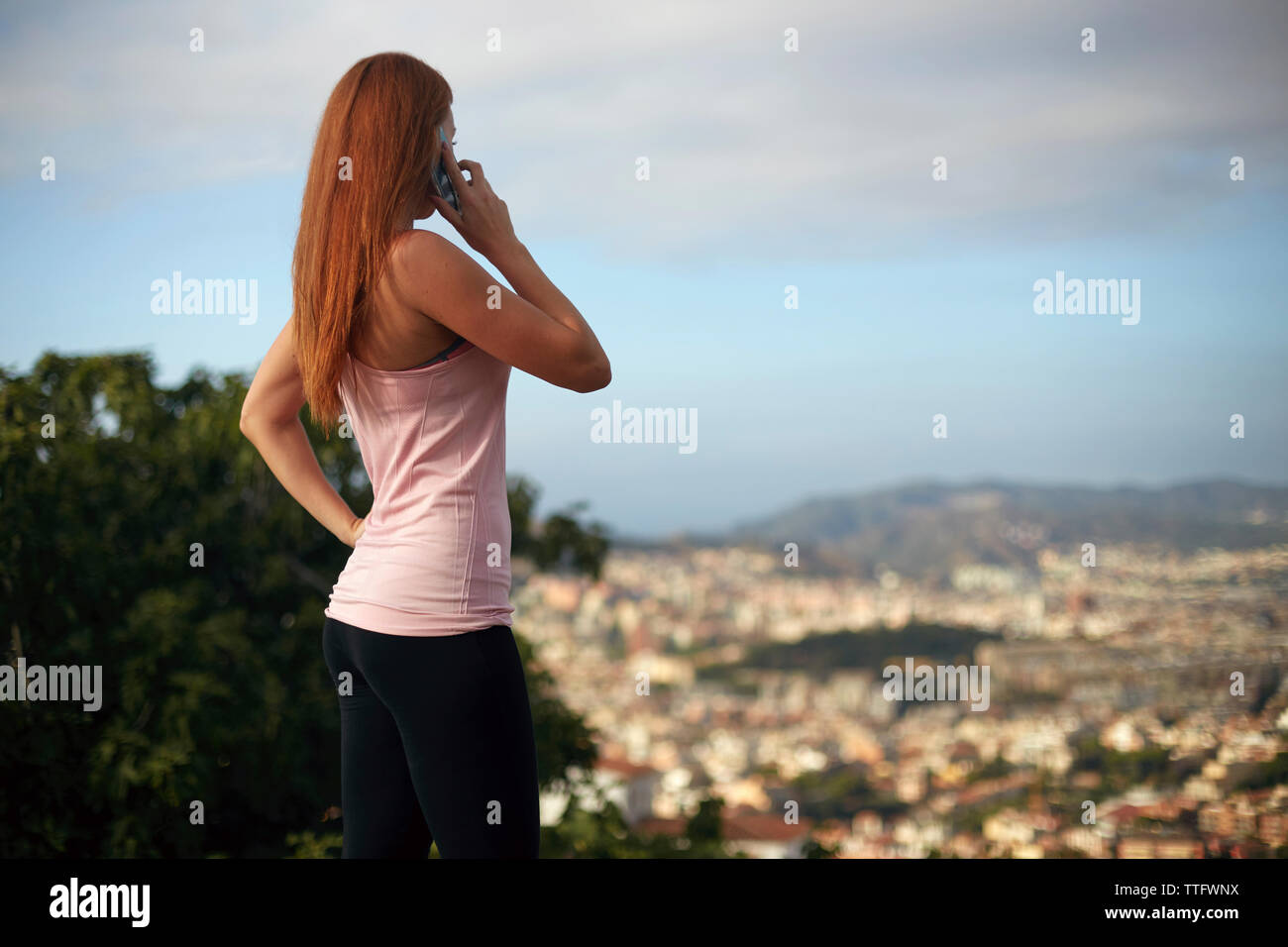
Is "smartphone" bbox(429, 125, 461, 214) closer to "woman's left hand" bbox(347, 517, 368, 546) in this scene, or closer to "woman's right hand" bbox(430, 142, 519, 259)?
"woman's right hand" bbox(430, 142, 519, 259)

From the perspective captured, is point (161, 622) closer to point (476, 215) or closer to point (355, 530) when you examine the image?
point (355, 530)

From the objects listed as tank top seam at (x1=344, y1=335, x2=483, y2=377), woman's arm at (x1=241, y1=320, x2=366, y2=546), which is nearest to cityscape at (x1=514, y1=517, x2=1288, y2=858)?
woman's arm at (x1=241, y1=320, x2=366, y2=546)

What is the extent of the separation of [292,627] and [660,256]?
12232 millimetres

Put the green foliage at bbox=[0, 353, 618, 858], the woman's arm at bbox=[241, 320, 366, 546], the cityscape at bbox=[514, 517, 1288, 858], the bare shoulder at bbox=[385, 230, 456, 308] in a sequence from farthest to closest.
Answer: the cityscape at bbox=[514, 517, 1288, 858] → the green foliage at bbox=[0, 353, 618, 858] → the woman's arm at bbox=[241, 320, 366, 546] → the bare shoulder at bbox=[385, 230, 456, 308]

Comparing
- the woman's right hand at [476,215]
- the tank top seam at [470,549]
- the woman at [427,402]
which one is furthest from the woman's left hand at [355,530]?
the woman's right hand at [476,215]

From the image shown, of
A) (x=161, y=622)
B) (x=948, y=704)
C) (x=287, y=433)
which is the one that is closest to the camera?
(x=287, y=433)

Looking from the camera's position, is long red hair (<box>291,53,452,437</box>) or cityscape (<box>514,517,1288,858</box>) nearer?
long red hair (<box>291,53,452,437</box>)

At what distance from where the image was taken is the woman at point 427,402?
39.2 inches

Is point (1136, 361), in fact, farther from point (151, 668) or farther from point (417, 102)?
point (417, 102)

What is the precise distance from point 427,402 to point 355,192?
0.75 feet

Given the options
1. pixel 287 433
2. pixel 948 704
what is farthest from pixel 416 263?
pixel 948 704

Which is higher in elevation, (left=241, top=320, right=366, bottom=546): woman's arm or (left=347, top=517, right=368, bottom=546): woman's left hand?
(left=241, top=320, right=366, bottom=546): woman's arm

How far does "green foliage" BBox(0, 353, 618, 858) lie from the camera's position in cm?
401

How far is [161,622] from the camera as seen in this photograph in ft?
14.4
